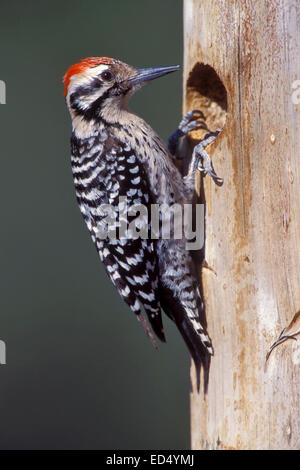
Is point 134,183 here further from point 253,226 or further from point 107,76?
point 253,226

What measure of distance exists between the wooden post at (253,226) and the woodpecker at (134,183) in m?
0.15

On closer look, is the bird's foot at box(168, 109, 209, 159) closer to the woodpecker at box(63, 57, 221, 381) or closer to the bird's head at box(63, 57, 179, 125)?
the woodpecker at box(63, 57, 221, 381)

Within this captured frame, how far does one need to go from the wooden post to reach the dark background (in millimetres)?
2773

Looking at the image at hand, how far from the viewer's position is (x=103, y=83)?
9.89 feet

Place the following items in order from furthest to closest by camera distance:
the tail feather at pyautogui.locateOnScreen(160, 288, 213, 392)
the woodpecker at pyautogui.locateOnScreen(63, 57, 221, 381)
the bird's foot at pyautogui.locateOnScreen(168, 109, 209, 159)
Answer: the bird's foot at pyautogui.locateOnScreen(168, 109, 209, 159) → the woodpecker at pyautogui.locateOnScreen(63, 57, 221, 381) → the tail feather at pyautogui.locateOnScreen(160, 288, 213, 392)

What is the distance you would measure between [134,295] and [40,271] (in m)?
2.95

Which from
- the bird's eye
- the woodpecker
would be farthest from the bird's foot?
the bird's eye

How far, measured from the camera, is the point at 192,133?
302 cm

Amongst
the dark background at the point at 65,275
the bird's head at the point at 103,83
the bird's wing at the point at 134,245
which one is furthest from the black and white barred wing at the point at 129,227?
the dark background at the point at 65,275

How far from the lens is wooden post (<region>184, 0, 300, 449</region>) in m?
2.27

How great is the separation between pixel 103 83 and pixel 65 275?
9.83 feet

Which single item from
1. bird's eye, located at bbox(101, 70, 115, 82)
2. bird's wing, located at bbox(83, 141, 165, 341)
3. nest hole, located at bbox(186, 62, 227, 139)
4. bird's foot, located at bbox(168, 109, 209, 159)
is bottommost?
bird's wing, located at bbox(83, 141, 165, 341)

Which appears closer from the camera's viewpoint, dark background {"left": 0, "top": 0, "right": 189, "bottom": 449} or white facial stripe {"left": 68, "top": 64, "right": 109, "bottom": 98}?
white facial stripe {"left": 68, "top": 64, "right": 109, "bottom": 98}

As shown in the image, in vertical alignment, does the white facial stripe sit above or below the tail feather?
above
